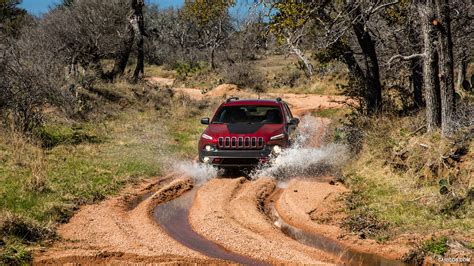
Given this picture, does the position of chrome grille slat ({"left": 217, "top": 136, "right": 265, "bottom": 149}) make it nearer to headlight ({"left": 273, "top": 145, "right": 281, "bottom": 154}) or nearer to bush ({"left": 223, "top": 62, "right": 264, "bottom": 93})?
headlight ({"left": 273, "top": 145, "right": 281, "bottom": 154})

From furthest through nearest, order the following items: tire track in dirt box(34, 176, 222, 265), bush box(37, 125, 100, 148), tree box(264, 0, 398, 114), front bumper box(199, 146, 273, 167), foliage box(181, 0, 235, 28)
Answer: foliage box(181, 0, 235, 28) < bush box(37, 125, 100, 148) < tree box(264, 0, 398, 114) < front bumper box(199, 146, 273, 167) < tire track in dirt box(34, 176, 222, 265)

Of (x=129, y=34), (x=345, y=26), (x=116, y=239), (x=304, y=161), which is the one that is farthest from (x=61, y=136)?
(x=129, y=34)

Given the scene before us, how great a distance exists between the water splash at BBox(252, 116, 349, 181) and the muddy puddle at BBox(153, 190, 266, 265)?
1916 mm

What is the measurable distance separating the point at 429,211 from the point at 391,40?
29.5 feet

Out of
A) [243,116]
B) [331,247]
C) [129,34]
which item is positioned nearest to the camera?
[331,247]

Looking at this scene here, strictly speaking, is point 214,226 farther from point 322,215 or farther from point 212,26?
point 212,26

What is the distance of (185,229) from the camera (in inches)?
320

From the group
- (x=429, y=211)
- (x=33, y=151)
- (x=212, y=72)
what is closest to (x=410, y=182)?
(x=429, y=211)

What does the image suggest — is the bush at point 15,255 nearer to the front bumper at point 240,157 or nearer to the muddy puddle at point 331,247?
the muddy puddle at point 331,247

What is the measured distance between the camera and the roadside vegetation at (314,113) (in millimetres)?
8281

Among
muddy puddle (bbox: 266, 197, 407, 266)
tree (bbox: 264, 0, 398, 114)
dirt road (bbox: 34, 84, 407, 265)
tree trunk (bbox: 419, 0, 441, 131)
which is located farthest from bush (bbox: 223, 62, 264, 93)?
muddy puddle (bbox: 266, 197, 407, 266)

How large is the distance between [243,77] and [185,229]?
87.4ft

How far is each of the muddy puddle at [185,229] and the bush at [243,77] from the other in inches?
923

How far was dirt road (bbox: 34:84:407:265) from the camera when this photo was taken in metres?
6.70
